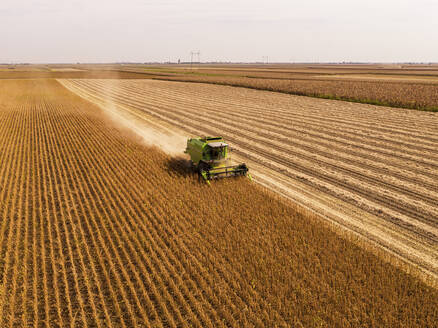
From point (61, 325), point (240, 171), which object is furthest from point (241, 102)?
point (61, 325)

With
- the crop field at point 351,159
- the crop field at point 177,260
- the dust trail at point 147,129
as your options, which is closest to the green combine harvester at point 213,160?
the crop field at point 177,260

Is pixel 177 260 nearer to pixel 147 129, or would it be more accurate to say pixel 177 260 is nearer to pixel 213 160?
pixel 213 160

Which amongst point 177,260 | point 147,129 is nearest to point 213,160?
point 177,260

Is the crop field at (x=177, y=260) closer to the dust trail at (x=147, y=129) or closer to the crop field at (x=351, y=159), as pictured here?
the crop field at (x=351, y=159)

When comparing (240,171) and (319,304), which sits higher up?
(240,171)

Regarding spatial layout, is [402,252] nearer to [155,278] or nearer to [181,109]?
[155,278]

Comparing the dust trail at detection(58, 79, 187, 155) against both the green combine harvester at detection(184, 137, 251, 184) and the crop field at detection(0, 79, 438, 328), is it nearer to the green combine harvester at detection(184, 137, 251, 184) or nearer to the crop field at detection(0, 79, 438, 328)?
the green combine harvester at detection(184, 137, 251, 184)
